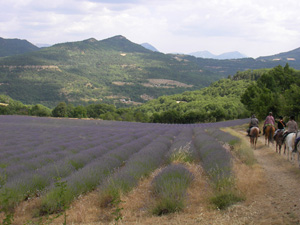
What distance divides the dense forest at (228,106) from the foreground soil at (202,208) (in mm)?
23645

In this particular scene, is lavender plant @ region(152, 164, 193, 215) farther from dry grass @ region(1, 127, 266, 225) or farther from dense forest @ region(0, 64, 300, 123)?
dense forest @ region(0, 64, 300, 123)

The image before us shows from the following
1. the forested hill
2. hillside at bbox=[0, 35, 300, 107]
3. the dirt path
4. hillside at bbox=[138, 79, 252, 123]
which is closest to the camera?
the dirt path

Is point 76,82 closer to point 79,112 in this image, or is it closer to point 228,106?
point 79,112

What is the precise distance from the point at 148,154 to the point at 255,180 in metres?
3.54

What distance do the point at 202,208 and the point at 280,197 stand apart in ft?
6.12

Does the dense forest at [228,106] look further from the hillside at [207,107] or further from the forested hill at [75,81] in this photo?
the forested hill at [75,81]

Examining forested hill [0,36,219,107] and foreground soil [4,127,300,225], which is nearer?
foreground soil [4,127,300,225]

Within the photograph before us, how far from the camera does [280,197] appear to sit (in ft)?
20.1

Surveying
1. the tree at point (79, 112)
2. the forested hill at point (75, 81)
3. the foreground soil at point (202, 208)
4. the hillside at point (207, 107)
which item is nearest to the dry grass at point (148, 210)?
the foreground soil at point (202, 208)

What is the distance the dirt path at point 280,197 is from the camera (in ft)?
15.9

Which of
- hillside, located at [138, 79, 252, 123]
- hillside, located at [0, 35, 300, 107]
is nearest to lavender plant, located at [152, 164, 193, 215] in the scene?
hillside, located at [138, 79, 252, 123]

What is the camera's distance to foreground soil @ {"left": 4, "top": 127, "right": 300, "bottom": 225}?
4.87 metres

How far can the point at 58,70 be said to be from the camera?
155 m

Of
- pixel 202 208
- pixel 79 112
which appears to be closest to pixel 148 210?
pixel 202 208
